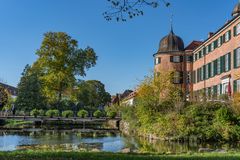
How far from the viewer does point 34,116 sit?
47.8m

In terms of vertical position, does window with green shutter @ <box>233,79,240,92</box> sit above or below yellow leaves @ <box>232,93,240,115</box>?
above

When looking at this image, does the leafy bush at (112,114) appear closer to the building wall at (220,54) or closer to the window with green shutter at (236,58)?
the building wall at (220,54)

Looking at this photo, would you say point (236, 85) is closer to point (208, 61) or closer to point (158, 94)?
point (158, 94)

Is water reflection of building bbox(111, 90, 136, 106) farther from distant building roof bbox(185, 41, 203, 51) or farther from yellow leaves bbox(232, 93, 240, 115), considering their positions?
yellow leaves bbox(232, 93, 240, 115)

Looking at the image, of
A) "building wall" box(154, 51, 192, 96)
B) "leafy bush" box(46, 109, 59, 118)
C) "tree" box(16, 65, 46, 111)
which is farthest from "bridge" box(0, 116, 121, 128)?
"building wall" box(154, 51, 192, 96)

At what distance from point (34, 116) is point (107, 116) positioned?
875 cm

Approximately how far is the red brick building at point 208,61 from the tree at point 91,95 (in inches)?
405

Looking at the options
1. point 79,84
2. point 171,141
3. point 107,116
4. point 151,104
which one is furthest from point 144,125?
point 79,84

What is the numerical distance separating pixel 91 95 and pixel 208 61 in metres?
31.2

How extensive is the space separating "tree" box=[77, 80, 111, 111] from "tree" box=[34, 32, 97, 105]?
67.3 inches

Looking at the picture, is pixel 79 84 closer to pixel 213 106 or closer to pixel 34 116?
pixel 34 116

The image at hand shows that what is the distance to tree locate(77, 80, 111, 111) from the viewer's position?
54628 millimetres

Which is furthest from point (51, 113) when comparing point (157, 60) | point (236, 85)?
point (236, 85)

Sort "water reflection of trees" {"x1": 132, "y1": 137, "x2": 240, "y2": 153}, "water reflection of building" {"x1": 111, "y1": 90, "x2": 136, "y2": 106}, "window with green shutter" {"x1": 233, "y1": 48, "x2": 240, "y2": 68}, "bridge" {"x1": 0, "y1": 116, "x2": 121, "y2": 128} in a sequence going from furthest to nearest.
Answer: "bridge" {"x1": 0, "y1": 116, "x2": 121, "y2": 128} → "water reflection of building" {"x1": 111, "y1": 90, "x2": 136, "y2": 106} → "window with green shutter" {"x1": 233, "y1": 48, "x2": 240, "y2": 68} → "water reflection of trees" {"x1": 132, "y1": 137, "x2": 240, "y2": 153}
